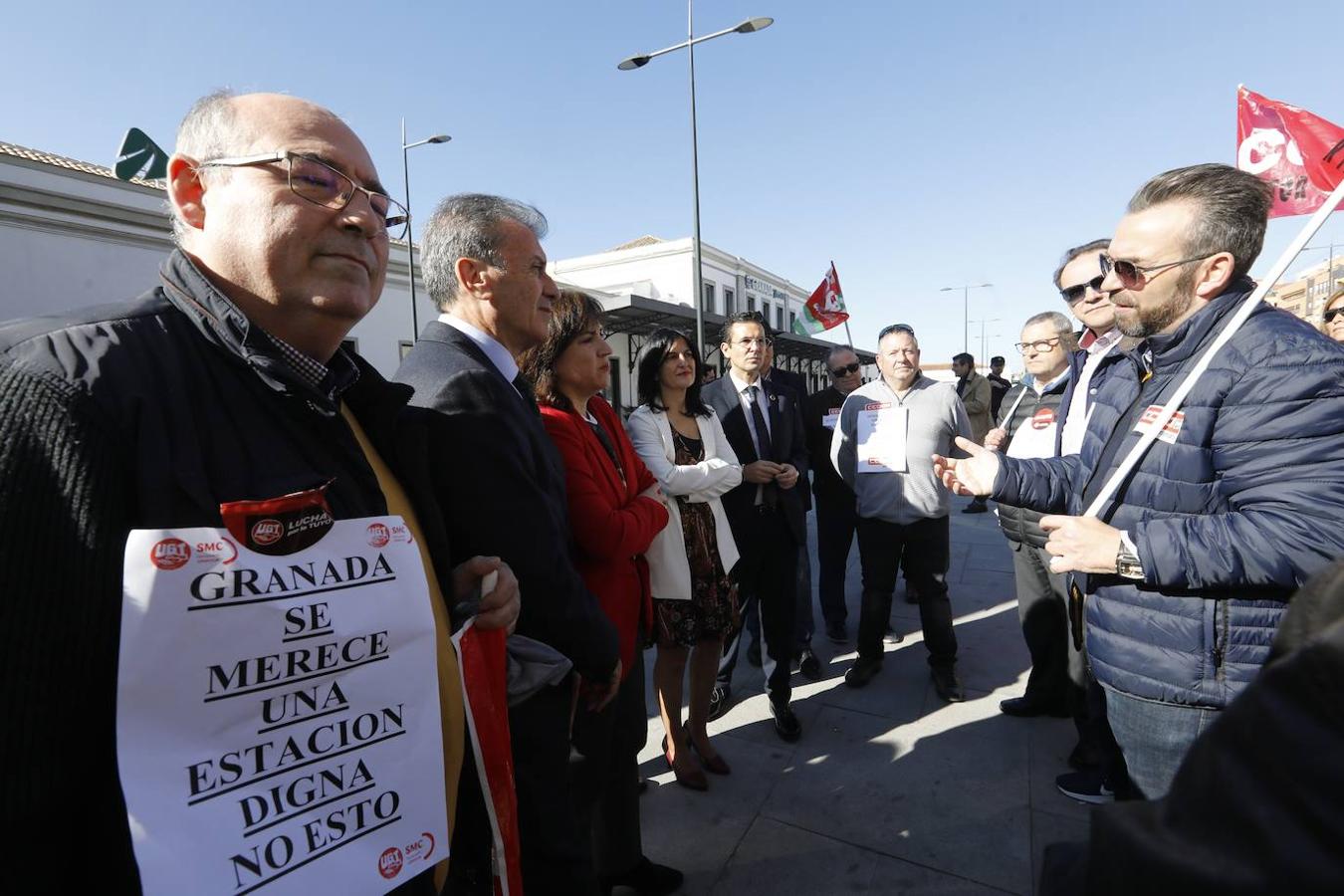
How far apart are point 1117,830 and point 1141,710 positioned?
1.33 meters

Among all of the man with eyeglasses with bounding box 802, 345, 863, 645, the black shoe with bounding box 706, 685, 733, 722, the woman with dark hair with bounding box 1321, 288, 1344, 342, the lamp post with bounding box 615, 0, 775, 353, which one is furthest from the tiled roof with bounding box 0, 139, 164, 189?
the woman with dark hair with bounding box 1321, 288, 1344, 342

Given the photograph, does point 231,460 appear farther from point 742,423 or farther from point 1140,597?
point 742,423

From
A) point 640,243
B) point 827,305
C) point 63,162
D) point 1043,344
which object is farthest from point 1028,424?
point 640,243

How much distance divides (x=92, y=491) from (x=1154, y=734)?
84.6 inches

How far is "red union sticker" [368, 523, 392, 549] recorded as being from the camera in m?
1.06

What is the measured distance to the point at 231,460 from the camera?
92cm

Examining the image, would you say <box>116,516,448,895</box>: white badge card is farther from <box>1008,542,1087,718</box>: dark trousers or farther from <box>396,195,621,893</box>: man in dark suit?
<box>1008,542,1087,718</box>: dark trousers

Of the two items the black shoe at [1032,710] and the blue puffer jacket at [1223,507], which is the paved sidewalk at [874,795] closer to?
the black shoe at [1032,710]

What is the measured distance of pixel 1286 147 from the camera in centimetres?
291

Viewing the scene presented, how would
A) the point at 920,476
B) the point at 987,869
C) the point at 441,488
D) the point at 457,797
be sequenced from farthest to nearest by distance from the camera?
the point at 920,476 < the point at 987,869 < the point at 441,488 < the point at 457,797

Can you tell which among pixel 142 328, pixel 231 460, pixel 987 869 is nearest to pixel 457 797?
pixel 231 460

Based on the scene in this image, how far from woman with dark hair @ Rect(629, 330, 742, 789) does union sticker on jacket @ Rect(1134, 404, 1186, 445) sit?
4.87ft

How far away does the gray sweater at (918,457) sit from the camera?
3.53m

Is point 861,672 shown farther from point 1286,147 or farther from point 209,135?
point 209,135
